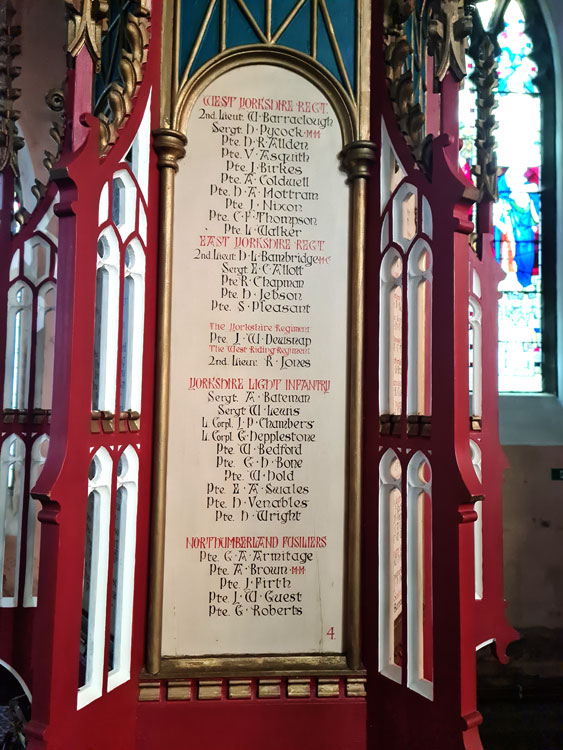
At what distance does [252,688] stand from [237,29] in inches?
107

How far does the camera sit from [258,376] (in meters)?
2.89

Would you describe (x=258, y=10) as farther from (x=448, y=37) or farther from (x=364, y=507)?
(x=364, y=507)

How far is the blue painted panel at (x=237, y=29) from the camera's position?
9.63 ft

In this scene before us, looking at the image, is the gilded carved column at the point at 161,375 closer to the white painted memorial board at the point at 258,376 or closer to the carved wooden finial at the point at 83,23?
the white painted memorial board at the point at 258,376

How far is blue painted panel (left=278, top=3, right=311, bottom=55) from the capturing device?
2967 mm

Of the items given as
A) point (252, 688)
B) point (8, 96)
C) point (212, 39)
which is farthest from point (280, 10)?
point (252, 688)

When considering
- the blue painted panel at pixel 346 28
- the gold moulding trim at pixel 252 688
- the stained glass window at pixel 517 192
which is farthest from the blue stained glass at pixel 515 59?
the gold moulding trim at pixel 252 688

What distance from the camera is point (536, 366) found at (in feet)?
18.2

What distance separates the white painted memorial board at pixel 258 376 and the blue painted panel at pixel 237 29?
11 centimetres

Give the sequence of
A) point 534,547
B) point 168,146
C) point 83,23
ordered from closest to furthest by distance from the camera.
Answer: point 83,23
point 168,146
point 534,547

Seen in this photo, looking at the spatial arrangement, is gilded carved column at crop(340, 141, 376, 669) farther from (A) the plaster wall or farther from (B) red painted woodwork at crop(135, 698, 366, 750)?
(A) the plaster wall

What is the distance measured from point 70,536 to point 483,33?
12.0 feet

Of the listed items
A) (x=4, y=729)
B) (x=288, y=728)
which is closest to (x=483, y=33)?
(x=288, y=728)

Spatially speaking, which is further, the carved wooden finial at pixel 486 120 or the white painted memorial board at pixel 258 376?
the carved wooden finial at pixel 486 120
